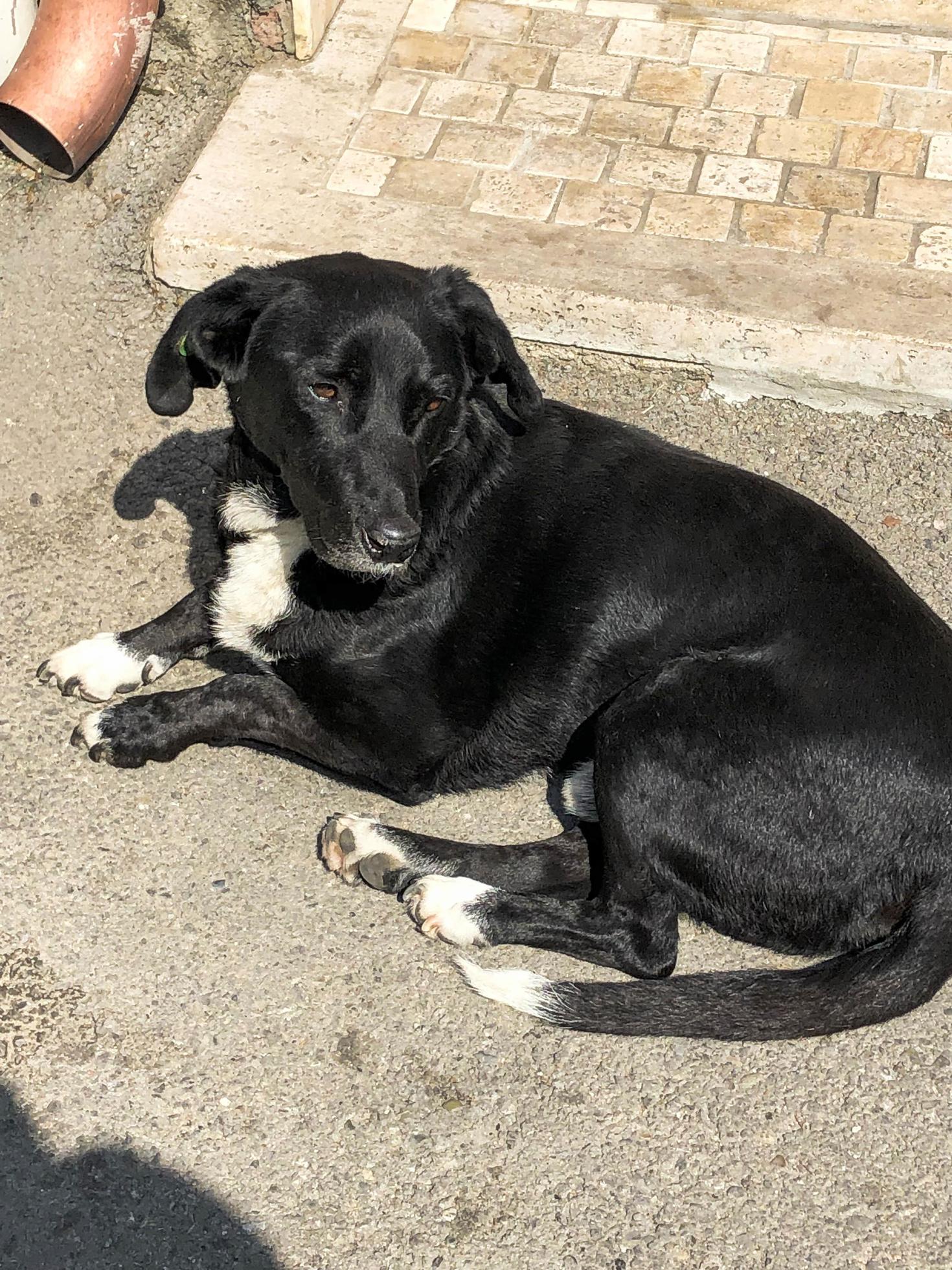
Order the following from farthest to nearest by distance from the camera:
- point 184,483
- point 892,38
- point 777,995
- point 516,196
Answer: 1. point 892,38
2. point 516,196
3. point 184,483
4. point 777,995

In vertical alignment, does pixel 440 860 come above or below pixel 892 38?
below

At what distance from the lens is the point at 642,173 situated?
200 inches

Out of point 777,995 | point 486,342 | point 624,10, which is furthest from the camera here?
point 624,10

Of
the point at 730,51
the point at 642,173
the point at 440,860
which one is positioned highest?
the point at 730,51

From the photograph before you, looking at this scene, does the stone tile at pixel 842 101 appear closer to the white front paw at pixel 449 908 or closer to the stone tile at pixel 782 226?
the stone tile at pixel 782 226

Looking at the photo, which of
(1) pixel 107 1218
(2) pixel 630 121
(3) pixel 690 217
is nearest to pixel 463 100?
(2) pixel 630 121

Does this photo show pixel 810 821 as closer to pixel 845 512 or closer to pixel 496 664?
pixel 496 664

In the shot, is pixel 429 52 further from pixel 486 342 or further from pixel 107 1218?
pixel 107 1218

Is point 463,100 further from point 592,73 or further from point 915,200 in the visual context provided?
point 915,200

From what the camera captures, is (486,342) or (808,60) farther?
(808,60)

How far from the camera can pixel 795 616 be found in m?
3.07

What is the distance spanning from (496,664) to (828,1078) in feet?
4.06

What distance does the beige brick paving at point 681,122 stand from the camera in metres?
4.91

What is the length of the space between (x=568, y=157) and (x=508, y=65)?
28.7 inches
